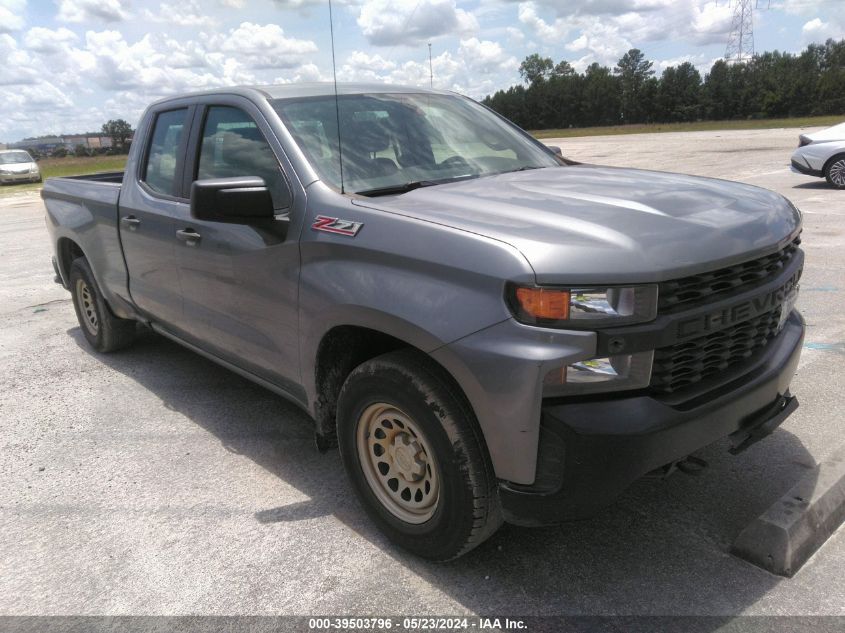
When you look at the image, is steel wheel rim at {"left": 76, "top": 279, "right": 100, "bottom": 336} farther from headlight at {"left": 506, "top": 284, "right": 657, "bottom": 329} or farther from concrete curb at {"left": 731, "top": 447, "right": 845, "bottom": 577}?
concrete curb at {"left": 731, "top": 447, "right": 845, "bottom": 577}

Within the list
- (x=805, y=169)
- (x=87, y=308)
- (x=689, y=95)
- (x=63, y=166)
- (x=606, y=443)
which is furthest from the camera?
(x=689, y=95)

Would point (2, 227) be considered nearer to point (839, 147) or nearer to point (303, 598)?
point (303, 598)

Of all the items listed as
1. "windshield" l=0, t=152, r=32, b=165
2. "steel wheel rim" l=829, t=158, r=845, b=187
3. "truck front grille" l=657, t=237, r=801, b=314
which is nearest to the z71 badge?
"truck front grille" l=657, t=237, r=801, b=314

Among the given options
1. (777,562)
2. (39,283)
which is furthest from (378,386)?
(39,283)

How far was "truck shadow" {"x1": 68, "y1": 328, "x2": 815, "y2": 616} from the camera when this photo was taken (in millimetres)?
2582

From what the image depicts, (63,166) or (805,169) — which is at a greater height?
(805,169)

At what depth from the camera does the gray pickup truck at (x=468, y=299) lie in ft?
7.38

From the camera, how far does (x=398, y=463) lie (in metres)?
2.84

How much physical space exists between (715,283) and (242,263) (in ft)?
6.95

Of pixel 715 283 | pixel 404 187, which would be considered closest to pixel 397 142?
pixel 404 187

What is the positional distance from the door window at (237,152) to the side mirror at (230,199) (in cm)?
18

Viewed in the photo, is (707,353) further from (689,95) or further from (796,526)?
(689,95)

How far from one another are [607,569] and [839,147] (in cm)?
1265

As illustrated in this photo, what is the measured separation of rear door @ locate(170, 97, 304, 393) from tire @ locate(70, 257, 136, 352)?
171 cm
